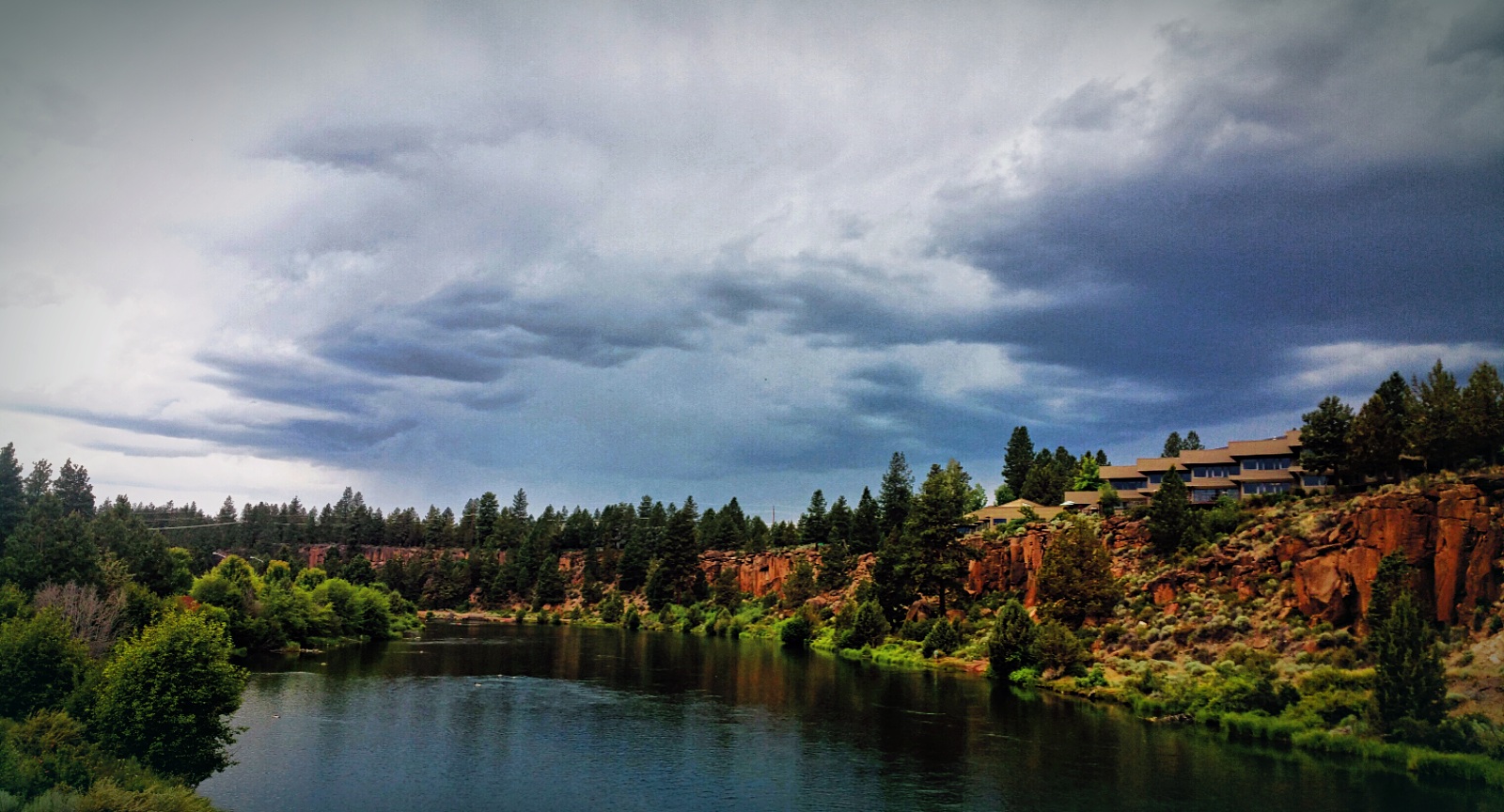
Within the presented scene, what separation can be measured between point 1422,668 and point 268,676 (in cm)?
9313

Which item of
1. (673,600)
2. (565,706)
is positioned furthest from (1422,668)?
(673,600)

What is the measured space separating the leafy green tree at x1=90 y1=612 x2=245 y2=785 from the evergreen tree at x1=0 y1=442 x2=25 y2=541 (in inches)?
2646

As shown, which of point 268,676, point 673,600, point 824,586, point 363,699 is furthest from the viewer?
point 673,600

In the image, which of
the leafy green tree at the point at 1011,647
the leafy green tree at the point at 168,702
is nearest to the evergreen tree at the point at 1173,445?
the leafy green tree at the point at 1011,647

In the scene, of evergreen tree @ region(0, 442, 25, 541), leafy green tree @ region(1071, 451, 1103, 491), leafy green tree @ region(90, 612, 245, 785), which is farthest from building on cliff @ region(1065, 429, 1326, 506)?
evergreen tree @ region(0, 442, 25, 541)

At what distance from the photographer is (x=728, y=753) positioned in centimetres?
5522

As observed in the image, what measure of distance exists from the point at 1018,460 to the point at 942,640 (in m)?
78.4

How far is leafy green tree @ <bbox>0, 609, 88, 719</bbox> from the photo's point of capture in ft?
127

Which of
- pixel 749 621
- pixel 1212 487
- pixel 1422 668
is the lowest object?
pixel 749 621

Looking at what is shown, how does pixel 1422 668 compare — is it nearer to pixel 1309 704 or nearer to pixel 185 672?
pixel 1309 704

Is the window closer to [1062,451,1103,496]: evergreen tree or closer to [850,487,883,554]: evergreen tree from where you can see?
[1062,451,1103,496]: evergreen tree

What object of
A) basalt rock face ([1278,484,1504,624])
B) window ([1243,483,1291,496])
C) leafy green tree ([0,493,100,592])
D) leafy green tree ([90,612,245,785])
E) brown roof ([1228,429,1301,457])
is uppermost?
brown roof ([1228,429,1301,457])

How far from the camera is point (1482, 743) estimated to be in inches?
1984

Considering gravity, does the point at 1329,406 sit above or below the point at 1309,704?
above
